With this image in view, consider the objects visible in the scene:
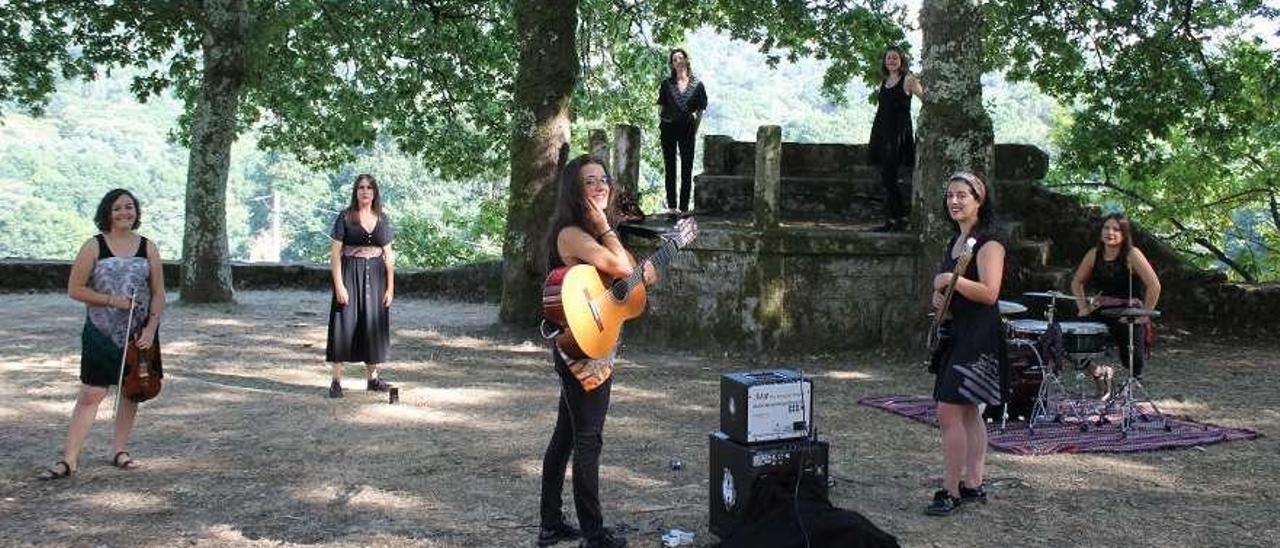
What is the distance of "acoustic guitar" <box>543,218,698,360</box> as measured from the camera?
4867 millimetres

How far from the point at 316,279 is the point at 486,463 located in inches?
513

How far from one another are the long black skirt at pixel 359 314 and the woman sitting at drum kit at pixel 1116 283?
5272 millimetres

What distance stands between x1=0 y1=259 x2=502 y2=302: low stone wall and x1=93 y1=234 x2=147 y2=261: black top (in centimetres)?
1123

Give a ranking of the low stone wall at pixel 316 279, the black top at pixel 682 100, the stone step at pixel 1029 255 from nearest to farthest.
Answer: the stone step at pixel 1029 255, the black top at pixel 682 100, the low stone wall at pixel 316 279

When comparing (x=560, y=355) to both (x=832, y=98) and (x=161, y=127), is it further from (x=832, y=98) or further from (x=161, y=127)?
(x=161, y=127)

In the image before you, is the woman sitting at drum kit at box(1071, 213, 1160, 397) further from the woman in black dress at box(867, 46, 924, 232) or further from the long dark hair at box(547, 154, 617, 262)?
the long dark hair at box(547, 154, 617, 262)

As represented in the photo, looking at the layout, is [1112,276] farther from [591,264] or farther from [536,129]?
[536,129]

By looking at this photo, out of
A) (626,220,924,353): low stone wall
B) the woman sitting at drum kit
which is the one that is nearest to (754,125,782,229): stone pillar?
(626,220,924,353): low stone wall

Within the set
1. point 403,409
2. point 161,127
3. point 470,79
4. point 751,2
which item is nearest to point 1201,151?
point 751,2

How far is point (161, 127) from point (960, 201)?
11603 centimetres

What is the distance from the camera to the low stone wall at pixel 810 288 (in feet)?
37.4

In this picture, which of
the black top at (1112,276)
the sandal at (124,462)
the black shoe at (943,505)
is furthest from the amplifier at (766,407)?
the black top at (1112,276)

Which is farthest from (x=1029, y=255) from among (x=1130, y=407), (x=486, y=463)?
(x=486, y=463)

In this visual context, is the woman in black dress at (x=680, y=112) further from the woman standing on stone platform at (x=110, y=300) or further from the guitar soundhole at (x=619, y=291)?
the guitar soundhole at (x=619, y=291)
